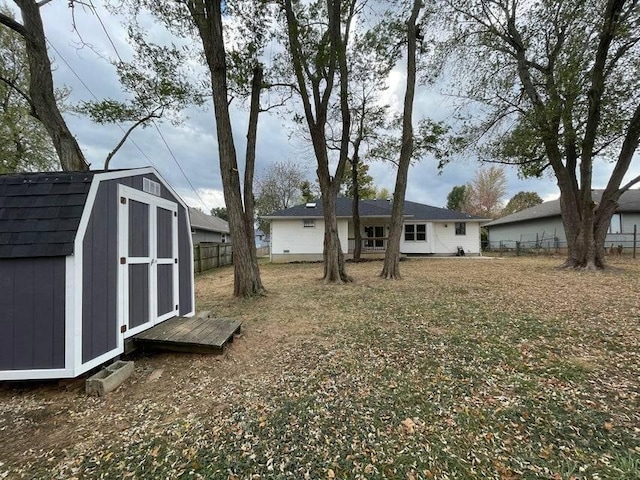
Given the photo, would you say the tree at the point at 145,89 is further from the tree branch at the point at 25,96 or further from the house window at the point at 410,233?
the house window at the point at 410,233

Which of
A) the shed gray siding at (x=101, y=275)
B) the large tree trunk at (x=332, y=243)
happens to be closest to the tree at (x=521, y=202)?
the large tree trunk at (x=332, y=243)

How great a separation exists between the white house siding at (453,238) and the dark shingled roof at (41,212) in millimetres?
18965

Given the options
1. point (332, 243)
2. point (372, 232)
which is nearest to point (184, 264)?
point (332, 243)

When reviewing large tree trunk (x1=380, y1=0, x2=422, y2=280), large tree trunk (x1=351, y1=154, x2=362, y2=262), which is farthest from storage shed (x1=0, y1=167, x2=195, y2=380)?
large tree trunk (x1=351, y1=154, x2=362, y2=262)

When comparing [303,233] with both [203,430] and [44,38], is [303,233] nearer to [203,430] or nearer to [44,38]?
[44,38]

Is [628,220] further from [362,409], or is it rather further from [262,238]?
[262,238]

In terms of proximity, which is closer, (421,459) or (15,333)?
(421,459)

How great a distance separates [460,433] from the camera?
2.08 meters

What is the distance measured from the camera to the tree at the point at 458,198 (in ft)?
129

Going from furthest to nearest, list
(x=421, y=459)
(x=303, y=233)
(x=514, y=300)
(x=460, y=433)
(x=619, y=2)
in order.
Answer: (x=303, y=233) → (x=619, y=2) → (x=514, y=300) → (x=460, y=433) → (x=421, y=459)

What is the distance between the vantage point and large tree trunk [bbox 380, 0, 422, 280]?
9055mm

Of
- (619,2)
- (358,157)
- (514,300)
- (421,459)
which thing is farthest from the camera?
(358,157)

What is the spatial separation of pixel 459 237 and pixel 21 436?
67.4ft

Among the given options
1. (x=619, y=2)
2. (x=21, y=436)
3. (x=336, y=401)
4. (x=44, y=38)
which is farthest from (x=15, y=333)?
(x=619, y=2)
